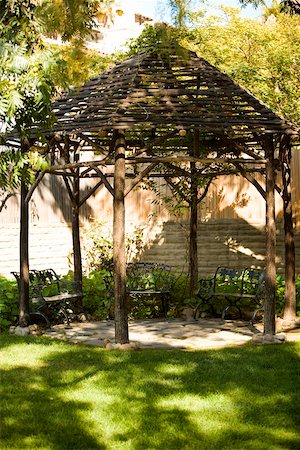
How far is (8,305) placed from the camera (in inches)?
489

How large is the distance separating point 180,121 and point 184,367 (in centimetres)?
338

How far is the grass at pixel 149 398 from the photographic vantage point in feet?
20.2

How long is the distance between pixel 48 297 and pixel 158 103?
376cm

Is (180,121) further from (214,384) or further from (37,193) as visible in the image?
(37,193)

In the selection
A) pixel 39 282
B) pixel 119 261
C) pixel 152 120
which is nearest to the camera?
pixel 119 261

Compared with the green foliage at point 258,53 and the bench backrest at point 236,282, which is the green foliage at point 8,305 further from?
the green foliage at point 258,53

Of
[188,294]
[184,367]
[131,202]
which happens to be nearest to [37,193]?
[131,202]

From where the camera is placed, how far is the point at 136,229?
59.9ft

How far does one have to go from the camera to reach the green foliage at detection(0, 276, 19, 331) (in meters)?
12.0

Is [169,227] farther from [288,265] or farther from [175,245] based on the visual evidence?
[288,265]

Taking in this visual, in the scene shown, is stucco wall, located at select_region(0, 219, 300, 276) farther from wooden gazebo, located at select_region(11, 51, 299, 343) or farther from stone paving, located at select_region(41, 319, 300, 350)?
wooden gazebo, located at select_region(11, 51, 299, 343)

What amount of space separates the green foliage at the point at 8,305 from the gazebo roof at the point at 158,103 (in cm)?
316

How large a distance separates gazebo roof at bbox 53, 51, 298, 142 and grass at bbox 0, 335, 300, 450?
9.85ft

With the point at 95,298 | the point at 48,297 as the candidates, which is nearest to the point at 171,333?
the point at 48,297
